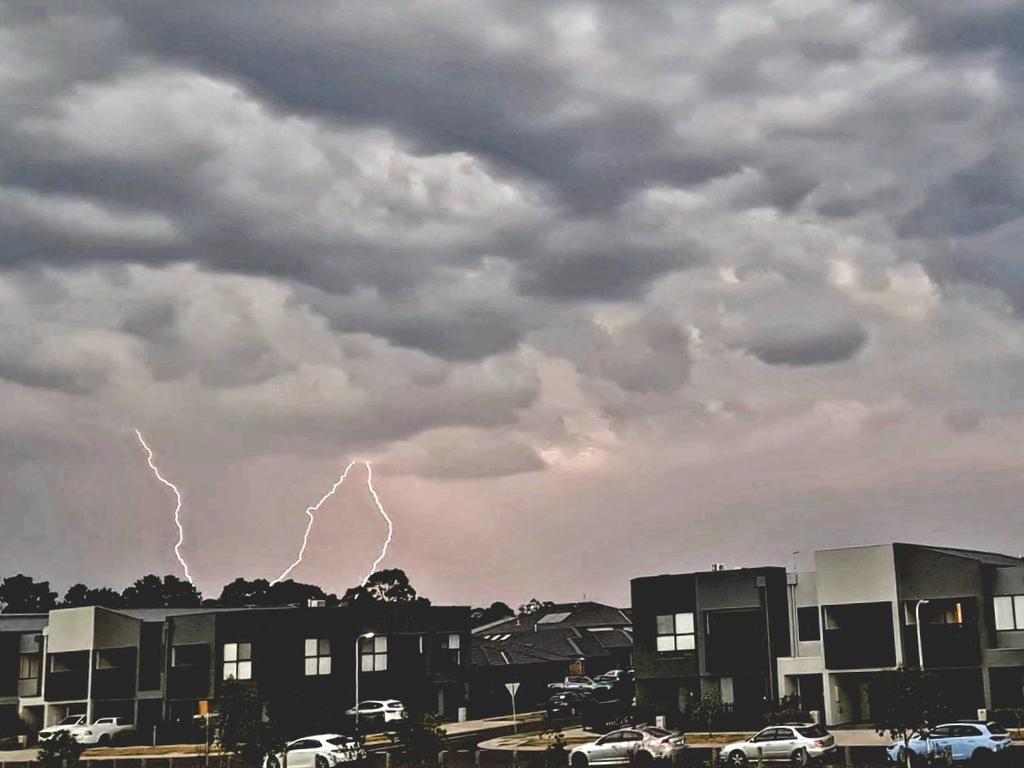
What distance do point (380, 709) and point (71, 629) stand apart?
22.4 meters

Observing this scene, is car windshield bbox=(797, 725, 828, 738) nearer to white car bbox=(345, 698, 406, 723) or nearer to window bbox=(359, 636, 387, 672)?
white car bbox=(345, 698, 406, 723)

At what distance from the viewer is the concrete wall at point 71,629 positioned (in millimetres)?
81812

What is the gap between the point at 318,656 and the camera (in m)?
75.8

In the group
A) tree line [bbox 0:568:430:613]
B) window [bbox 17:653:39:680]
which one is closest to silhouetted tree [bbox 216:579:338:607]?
tree line [bbox 0:568:430:613]

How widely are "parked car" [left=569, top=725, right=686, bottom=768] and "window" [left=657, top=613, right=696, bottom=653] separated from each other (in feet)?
63.3

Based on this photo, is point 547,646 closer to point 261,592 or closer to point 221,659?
point 221,659

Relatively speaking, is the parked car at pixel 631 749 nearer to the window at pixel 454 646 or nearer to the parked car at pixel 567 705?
the parked car at pixel 567 705

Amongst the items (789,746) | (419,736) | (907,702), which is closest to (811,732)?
(789,746)

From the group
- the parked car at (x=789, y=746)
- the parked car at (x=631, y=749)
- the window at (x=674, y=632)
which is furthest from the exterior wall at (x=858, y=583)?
the parked car at (x=631, y=749)

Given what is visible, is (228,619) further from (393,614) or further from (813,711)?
(813,711)

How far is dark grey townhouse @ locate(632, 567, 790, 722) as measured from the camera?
219 feet

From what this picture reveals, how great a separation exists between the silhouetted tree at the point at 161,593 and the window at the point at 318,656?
91.4 metres

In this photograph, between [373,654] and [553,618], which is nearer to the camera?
[373,654]

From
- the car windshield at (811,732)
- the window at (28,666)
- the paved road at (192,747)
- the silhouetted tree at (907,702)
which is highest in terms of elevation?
the window at (28,666)
